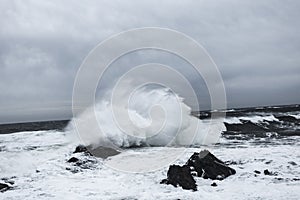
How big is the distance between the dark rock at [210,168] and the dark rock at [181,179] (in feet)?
2.85

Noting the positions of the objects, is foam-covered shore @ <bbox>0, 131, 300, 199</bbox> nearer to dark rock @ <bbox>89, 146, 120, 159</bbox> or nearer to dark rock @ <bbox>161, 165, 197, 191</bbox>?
dark rock @ <bbox>161, 165, 197, 191</bbox>

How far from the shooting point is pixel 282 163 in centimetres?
1123

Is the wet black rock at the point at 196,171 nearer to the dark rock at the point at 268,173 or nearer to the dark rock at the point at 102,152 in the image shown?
the dark rock at the point at 268,173

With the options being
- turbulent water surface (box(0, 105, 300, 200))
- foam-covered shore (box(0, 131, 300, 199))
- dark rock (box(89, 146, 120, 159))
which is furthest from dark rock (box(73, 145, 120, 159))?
foam-covered shore (box(0, 131, 300, 199))

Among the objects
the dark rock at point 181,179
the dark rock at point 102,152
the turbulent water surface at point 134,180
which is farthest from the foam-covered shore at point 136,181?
the dark rock at point 102,152

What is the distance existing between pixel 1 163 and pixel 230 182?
8227mm

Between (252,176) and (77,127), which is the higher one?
(77,127)

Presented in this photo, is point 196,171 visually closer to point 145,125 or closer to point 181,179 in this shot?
point 181,179

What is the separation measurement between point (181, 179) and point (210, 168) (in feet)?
4.93

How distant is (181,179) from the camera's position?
9.25 meters

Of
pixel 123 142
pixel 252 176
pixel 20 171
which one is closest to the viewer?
pixel 252 176

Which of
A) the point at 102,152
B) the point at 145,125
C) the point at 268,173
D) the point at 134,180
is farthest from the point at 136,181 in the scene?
the point at 145,125

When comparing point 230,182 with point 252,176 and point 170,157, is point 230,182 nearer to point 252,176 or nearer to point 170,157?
point 252,176

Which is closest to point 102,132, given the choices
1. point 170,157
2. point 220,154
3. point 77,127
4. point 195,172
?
point 77,127
